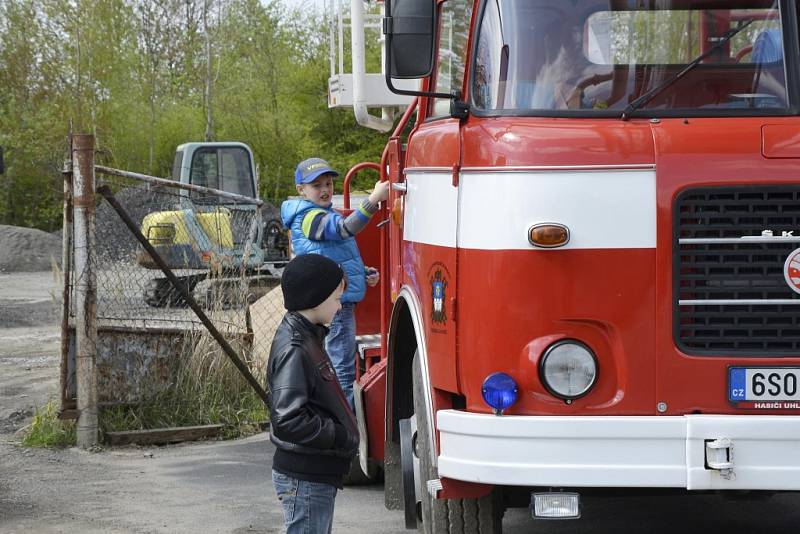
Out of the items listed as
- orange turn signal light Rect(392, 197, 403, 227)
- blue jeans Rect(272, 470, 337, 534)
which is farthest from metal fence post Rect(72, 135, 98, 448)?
blue jeans Rect(272, 470, 337, 534)

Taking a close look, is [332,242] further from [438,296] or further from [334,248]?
[438,296]

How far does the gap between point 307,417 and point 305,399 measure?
65mm

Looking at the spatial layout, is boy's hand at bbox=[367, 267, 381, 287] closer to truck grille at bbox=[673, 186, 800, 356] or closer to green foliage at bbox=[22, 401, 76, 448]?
green foliage at bbox=[22, 401, 76, 448]

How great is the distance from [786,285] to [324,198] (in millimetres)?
4059

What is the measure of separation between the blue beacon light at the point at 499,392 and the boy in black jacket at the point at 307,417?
0.52m

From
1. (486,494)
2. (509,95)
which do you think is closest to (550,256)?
(509,95)

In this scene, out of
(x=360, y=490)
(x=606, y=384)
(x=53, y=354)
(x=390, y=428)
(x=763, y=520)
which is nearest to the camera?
(x=606, y=384)

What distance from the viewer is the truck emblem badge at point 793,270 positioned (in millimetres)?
4707

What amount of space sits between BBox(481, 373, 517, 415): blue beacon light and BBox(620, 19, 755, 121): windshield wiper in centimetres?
114

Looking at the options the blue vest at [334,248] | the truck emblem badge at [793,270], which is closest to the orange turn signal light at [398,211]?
the blue vest at [334,248]

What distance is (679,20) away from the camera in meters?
5.30

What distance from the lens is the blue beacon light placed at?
186 inches

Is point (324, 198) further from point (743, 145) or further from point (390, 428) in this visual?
point (743, 145)

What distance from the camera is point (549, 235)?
4711 mm
